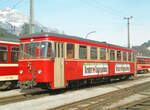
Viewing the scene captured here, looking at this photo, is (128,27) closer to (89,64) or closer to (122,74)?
(122,74)

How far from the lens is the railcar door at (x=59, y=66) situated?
1149 cm

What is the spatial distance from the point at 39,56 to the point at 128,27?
33567 millimetres

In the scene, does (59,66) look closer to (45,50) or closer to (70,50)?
(45,50)

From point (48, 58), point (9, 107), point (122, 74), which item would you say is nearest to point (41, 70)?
point (48, 58)

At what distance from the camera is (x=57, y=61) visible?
11.6 metres

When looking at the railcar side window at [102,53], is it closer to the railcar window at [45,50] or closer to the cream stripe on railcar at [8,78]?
the railcar window at [45,50]

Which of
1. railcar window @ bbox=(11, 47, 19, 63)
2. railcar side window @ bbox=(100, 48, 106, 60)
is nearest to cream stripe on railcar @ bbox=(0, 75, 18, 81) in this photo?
railcar window @ bbox=(11, 47, 19, 63)

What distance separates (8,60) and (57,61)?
4129 mm

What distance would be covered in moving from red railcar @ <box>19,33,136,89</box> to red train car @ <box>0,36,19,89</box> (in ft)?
6.18

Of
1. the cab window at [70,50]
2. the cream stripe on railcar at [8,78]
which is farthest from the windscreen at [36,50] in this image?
the cream stripe on railcar at [8,78]

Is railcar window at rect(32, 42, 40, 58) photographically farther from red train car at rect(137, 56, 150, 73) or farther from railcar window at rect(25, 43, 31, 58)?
red train car at rect(137, 56, 150, 73)

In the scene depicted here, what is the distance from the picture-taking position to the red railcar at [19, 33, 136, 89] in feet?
37.0

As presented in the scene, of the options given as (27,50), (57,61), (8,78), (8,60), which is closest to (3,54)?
(8,60)

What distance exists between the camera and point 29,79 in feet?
37.9
